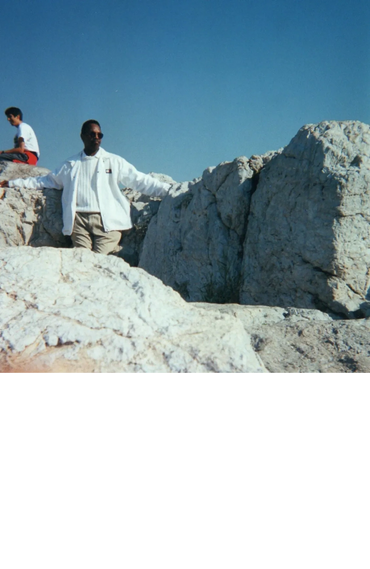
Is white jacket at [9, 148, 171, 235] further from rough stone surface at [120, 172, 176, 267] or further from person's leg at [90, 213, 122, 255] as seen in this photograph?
rough stone surface at [120, 172, 176, 267]

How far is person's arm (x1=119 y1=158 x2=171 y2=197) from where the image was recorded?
19.0ft

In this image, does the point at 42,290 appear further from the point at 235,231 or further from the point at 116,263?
the point at 235,231

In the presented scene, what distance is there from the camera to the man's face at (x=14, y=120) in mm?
7207

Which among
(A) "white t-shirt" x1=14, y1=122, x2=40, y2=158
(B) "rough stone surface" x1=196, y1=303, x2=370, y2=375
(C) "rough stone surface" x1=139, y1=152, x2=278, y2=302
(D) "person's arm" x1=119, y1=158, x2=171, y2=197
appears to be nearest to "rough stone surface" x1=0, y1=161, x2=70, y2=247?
(D) "person's arm" x1=119, y1=158, x2=171, y2=197

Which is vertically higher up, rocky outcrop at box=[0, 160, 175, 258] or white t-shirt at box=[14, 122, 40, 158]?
white t-shirt at box=[14, 122, 40, 158]

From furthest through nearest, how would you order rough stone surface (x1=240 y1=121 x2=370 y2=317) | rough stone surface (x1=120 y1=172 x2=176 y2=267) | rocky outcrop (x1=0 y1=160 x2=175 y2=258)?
rough stone surface (x1=120 y1=172 x2=176 y2=267) < rocky outcrop (x1=0 y1=160 x2=175 y2=258) < rough stone surface (x1=240 y1=121 x2=370 y2=317)

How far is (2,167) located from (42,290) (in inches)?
231

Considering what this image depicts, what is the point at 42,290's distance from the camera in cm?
186

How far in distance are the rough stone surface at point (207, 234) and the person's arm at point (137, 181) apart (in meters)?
0.31

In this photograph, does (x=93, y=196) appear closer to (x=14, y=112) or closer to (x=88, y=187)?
(x=88, y=187)

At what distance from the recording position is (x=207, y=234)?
5727mm

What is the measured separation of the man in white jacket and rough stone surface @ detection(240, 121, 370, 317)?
5.46 ft
